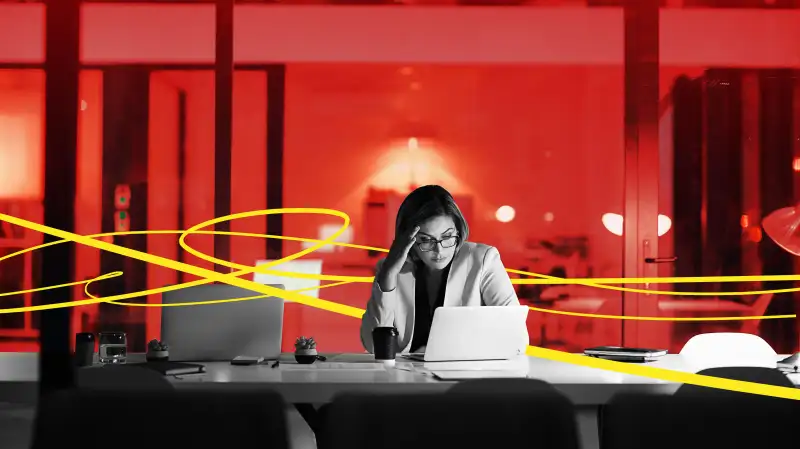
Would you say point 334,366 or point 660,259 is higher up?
point 660,259

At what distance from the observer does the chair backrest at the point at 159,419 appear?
140cm

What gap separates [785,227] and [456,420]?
16.7ft

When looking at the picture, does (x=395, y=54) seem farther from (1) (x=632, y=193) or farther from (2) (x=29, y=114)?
(2) (x=29, y=114)

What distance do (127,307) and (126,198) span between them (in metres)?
0.87

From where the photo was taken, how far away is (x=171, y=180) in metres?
6.41

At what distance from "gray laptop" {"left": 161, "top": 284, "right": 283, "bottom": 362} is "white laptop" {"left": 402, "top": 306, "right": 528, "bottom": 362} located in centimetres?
64

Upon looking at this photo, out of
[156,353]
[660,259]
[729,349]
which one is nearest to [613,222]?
[660,259]

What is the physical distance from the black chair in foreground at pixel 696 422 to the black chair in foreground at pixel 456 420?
15cm

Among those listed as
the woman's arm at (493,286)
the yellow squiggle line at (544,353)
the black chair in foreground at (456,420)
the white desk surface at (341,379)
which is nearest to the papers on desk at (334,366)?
the white desk surface at (341,379)

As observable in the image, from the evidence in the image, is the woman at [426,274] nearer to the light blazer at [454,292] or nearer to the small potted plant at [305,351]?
the light blazer at [454,292]

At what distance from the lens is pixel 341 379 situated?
2.46 meters

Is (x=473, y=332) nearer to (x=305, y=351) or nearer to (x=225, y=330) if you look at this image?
(x=305, y=351)

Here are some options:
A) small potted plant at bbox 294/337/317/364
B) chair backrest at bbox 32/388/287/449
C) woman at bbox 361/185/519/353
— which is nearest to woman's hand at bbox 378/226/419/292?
woman at bbox 361/185/519/353

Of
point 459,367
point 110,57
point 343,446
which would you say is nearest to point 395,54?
point 110,57
